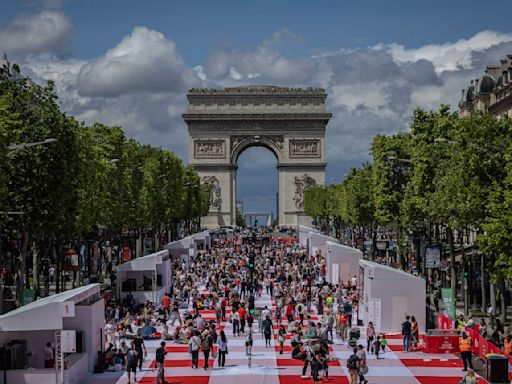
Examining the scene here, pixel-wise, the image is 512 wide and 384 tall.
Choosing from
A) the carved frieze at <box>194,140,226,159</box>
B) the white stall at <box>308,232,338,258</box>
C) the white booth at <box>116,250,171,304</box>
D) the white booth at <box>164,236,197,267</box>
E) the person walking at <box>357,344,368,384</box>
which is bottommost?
the person walking at <box>357,344,368,384</box>

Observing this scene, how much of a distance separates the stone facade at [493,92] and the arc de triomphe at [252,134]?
4305cm

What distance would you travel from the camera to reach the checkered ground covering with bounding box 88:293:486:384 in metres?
32.8

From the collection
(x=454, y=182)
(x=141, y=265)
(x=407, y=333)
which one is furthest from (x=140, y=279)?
(x=407, y=333)

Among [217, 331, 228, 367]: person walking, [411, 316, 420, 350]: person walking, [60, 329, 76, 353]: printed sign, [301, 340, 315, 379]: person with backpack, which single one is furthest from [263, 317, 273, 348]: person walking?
[60, 329, 76, 353]: printed sign

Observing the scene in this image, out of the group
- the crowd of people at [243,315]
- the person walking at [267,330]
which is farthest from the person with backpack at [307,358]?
the person walking at [267,330]

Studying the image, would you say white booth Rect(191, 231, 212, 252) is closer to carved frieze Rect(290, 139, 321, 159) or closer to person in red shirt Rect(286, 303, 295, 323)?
person in red shirt Rect(286, 303, 295, 323)

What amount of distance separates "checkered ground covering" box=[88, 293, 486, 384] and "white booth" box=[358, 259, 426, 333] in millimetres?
2519

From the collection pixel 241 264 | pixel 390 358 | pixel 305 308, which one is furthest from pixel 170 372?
pixel 241 264

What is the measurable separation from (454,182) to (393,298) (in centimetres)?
792

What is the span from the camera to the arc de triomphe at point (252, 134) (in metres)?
173

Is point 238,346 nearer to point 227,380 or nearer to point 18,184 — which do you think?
point 227,380

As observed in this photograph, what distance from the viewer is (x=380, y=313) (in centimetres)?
4281

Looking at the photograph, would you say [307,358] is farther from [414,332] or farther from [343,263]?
[343,263]

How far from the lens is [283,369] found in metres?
34.9
